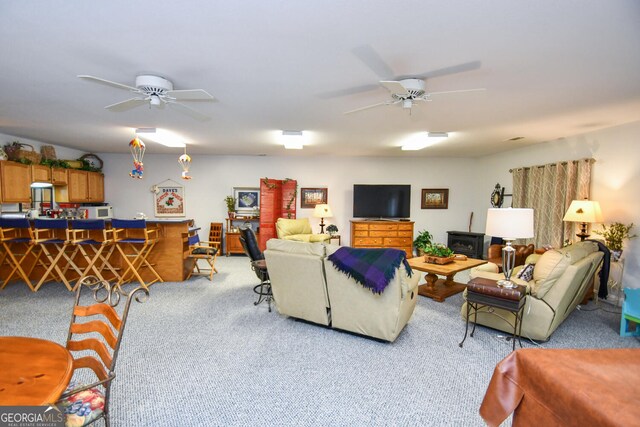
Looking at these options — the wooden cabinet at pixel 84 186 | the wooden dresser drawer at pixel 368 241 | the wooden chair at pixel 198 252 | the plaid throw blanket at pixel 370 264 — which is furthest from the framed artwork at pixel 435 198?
the wooden cabinet at pixel 84 186

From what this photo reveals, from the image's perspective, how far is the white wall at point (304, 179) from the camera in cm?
674

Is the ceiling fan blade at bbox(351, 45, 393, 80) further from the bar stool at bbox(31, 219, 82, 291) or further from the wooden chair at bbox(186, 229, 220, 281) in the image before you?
the bar stool at bbox(31, 219, 82, 291)

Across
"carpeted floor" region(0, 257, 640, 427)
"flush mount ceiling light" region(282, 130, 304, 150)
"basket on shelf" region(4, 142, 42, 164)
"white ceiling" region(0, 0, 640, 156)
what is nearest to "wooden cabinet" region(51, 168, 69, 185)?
"basket on shelf" region(4, 142, 42, 164)

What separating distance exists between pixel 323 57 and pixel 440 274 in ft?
9.57

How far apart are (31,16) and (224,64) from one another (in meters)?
1.09

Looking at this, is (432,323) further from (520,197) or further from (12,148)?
(12,148)

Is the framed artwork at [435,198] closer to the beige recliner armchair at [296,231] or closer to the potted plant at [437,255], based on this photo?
the beige recliner armchair at [296,231]

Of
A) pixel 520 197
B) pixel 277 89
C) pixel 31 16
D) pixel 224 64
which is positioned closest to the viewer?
pixel 31 16

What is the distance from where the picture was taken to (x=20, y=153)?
15.6ft

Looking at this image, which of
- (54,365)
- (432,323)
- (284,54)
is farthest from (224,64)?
(432,323)

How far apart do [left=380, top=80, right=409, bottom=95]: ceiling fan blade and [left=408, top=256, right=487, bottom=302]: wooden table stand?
2.32m

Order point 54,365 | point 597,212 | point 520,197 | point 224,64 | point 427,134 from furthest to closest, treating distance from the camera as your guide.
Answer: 1. point 520,197
2. point 427,134
3. point 597,212
4. point 224,64
5. point 54,365

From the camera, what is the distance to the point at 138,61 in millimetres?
2146

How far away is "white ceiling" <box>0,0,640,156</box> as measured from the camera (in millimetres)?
1590
